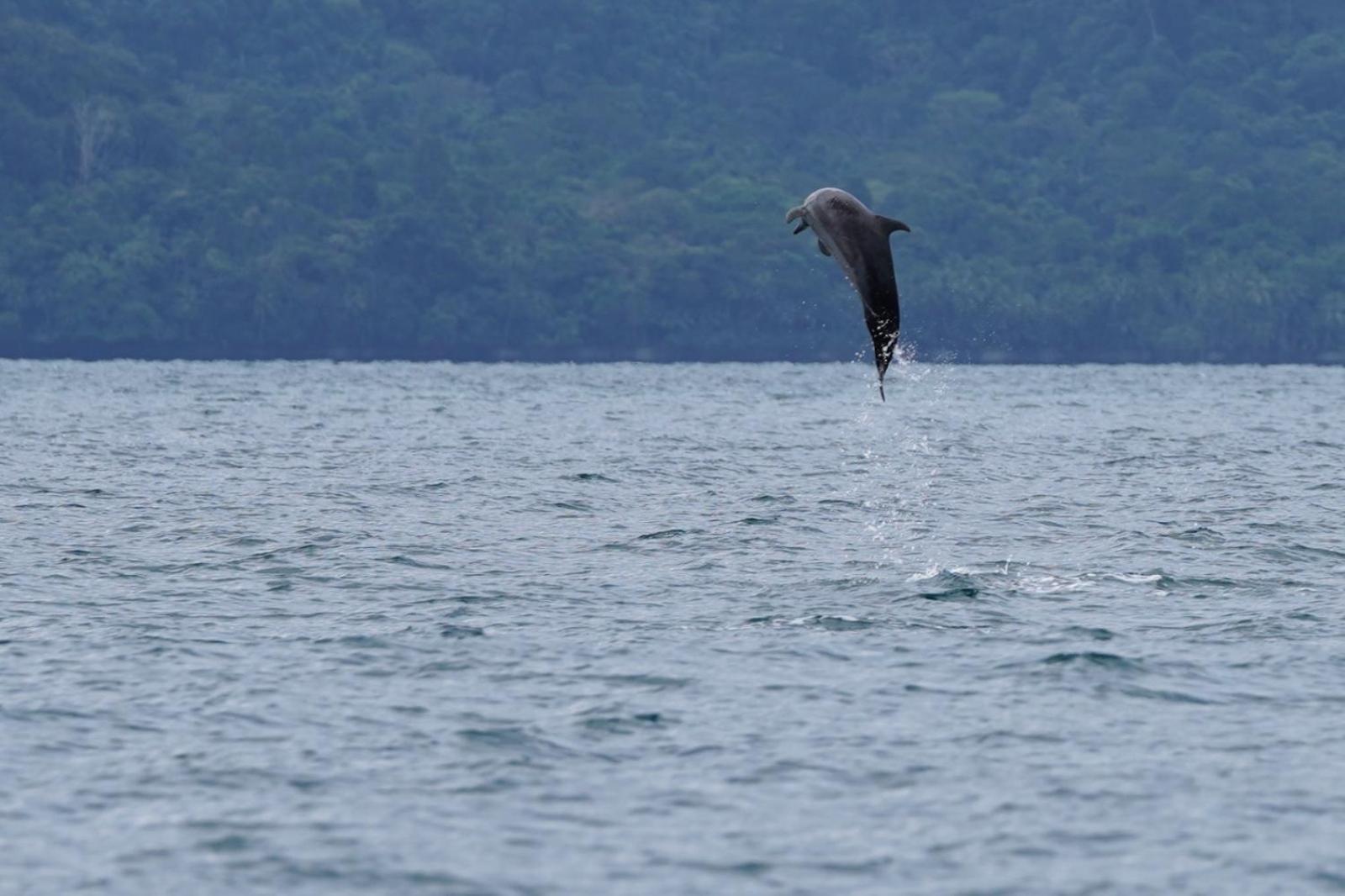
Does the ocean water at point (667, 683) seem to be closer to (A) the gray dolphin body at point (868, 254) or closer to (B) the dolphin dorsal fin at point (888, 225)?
(A) the gray dolphin body at point (868, 254)

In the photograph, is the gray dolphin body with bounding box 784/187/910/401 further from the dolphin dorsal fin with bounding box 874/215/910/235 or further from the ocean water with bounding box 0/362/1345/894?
the ocean water with bounding box 0/362/1345/894

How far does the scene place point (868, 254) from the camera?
2312 centimetres

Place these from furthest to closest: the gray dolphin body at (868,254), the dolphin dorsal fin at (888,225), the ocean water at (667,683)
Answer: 1. the dolphin dorsal fin at (888,225)
2. the gray dolphin body at (868,254)
3. the ocean water at (667,683)

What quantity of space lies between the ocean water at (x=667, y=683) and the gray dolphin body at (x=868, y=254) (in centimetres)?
424

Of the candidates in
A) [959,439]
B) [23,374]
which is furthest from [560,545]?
[23,374]

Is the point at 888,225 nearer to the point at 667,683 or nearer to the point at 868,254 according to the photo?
the point at 868,254

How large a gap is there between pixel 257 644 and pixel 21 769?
6717 millimetres

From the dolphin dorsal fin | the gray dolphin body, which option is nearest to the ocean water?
the gray dolphin body

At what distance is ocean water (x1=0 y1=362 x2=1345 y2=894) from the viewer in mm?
19188

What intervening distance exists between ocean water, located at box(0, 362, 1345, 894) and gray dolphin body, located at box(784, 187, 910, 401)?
4.24 meters

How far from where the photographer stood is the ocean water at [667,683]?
19.2 m

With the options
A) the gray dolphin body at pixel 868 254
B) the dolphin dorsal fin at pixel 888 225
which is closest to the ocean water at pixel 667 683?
the gray dolphin body at pixel 868 254

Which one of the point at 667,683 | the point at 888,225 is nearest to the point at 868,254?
the point at 888,225

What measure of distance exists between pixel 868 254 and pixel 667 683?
5980 millimetres
